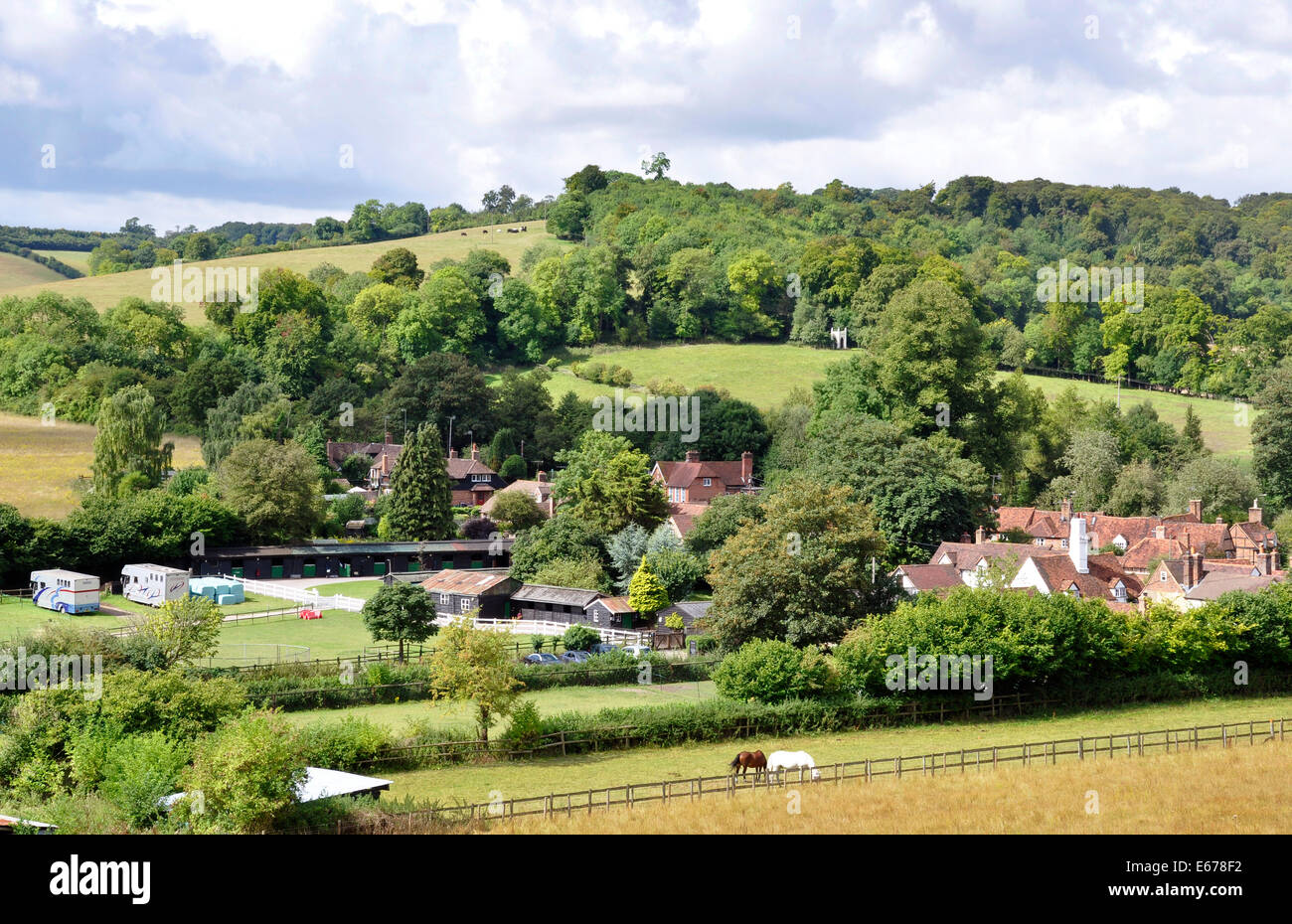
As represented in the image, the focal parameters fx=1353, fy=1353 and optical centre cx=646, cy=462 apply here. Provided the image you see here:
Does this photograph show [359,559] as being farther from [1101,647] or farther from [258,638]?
[1101,647]

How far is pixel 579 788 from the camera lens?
34406 mm

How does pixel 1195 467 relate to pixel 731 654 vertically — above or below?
above

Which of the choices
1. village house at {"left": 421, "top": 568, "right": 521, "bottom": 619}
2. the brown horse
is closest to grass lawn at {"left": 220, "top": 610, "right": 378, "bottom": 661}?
village house at {"left": 421, "top": 568, "right": 521, "bottom": 619}

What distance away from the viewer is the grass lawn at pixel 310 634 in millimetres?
53250

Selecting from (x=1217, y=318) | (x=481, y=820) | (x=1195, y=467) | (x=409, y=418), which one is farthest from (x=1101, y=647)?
(x=1217, y=318)

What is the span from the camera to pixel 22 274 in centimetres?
13525

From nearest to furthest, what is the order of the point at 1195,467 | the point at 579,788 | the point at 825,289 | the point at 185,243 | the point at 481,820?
the point at 481,820
the point at 579,788
the point at 1195,467
the point at 825,289
the point at 185,243

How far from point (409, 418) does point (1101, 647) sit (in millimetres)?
64035

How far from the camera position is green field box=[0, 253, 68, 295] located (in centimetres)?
12825

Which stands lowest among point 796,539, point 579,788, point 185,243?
point 579,788

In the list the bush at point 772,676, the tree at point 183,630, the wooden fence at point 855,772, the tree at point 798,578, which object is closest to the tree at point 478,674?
the bush at point 772,676
